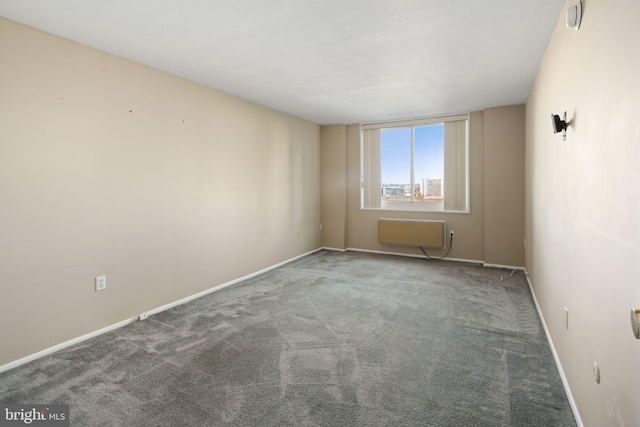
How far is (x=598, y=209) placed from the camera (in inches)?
57.6

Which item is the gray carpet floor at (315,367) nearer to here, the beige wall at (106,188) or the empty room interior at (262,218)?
the empty room interior at (262,218)

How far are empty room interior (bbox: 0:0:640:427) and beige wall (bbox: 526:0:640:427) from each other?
16mm

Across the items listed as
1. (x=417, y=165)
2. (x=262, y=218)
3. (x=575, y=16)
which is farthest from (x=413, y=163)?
(x=575, y=16)

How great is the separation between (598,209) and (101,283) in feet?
11.3

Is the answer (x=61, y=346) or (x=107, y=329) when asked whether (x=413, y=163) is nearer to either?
(x=107, y=329)

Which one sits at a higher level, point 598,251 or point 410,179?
point 410,179

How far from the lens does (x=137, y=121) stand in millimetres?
3121

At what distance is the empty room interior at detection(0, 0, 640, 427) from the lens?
1660mm

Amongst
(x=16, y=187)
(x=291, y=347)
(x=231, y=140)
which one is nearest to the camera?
(x=16, y=187)

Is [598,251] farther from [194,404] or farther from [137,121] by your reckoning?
[137,121]

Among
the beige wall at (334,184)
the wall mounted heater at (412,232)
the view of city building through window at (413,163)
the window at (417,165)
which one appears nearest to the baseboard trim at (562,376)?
the wall mounted heater at (412,232)

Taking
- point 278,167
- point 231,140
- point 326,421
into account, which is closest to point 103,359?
point 326,421

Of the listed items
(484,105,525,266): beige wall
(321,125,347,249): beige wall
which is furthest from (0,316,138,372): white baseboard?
(484,105,525,266): beige wall

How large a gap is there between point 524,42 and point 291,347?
3048 millimetres
